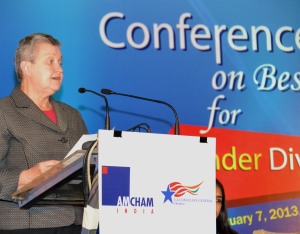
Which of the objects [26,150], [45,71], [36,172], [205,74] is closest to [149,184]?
[36,172]

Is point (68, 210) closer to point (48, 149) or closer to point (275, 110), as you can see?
point (48, 149)

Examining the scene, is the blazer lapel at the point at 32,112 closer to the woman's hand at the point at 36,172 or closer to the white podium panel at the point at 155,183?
the woman's hand at the point at 36,172

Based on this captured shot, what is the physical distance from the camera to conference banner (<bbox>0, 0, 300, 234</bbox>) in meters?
4.75

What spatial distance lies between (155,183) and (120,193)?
0.15 metres

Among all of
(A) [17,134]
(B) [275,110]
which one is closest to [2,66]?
(A) [17,134]

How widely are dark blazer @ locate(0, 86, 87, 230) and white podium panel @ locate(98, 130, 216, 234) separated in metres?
0.57

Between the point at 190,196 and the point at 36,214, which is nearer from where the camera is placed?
the point at 190,196

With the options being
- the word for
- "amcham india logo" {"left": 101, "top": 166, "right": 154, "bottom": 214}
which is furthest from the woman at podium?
the word for

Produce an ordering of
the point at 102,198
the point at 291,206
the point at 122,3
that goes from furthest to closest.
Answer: the point at 291,206 < the point at 122,3 < the point at 102,198

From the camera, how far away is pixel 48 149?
3021mm

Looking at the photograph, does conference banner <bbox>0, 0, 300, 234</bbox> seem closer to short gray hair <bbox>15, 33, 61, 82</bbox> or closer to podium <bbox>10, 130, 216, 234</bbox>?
short gray hair <bbox>15, 33, 61, 82</bbox>

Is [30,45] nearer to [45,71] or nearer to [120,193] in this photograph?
[45,71]

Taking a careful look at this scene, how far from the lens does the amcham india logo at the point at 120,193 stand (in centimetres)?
243

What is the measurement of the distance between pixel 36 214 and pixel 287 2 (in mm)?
3196
